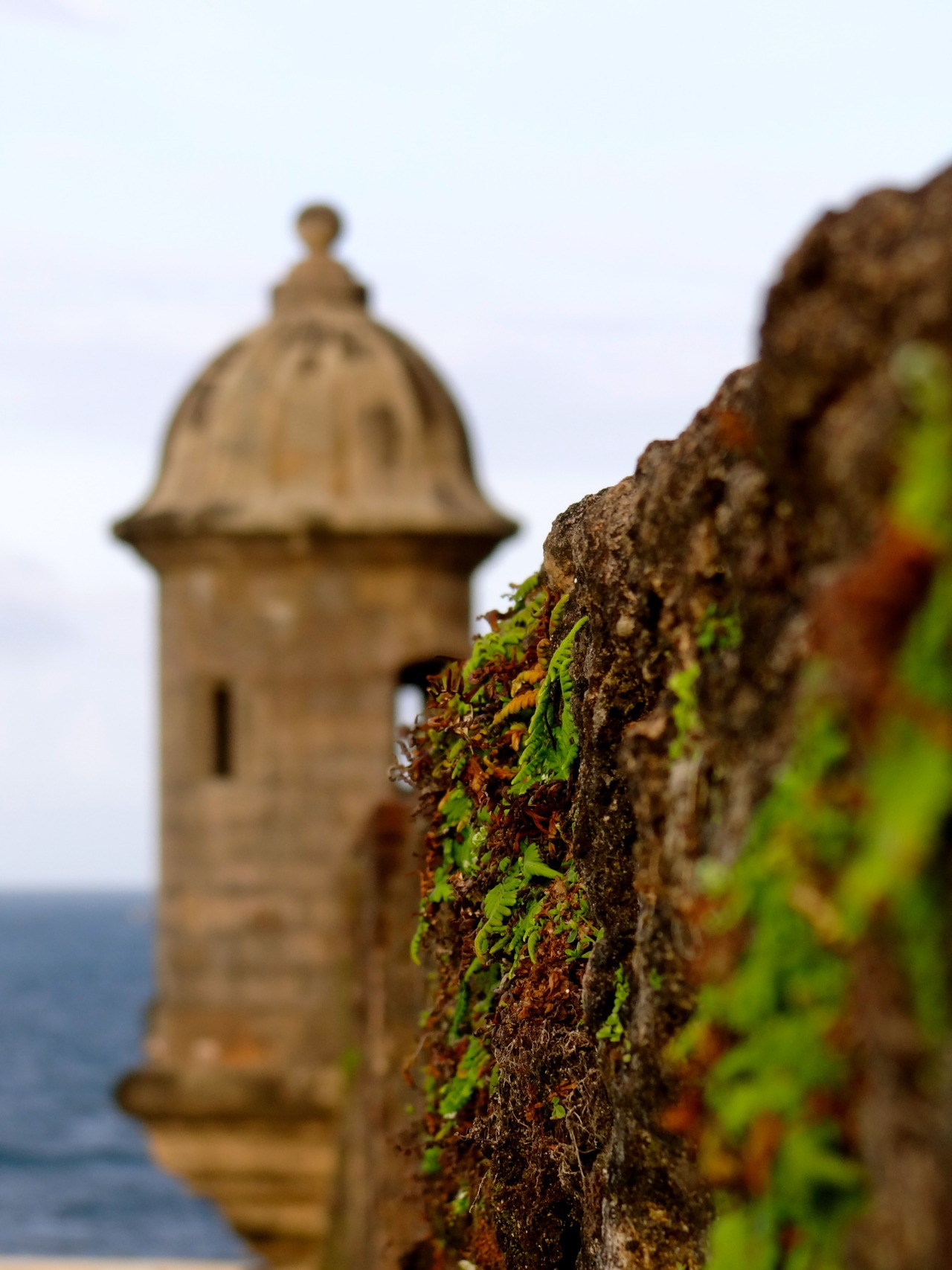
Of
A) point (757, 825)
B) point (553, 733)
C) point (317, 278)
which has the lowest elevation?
point (757, 825)

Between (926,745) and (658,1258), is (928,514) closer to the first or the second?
(926,745)

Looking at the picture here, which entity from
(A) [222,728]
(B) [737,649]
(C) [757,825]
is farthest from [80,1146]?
(C) [757,825]

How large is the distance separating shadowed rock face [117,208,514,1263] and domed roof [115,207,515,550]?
14 mm

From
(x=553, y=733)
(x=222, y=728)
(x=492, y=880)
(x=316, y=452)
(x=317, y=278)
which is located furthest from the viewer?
(x=317, y=278)

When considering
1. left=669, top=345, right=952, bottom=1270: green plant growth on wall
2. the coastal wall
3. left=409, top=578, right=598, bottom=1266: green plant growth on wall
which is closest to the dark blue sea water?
left=409, top=578, right=598, bottom=1266: green plant growth on wall

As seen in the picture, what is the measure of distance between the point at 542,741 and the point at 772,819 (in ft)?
6.38

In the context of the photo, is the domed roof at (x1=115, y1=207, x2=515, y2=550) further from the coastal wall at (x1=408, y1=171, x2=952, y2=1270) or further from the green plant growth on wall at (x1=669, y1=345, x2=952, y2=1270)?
the green plant growth on wall at (x1=669, y1=345, x2=952, y2=1270)

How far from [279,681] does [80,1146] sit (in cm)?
4398

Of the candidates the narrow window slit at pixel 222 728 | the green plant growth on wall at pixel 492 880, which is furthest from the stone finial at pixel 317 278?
the green plant growth on wall at pixel 492 880

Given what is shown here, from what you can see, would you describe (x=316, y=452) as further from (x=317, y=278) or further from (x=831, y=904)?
(x=831, y=904)

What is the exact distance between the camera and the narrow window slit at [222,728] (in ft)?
47.7

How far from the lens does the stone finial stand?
1488cm

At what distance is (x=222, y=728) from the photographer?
1462 cm

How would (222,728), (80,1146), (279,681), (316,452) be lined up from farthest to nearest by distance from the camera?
(80,1146)
(222,728)
(279,681)
(316,452)
